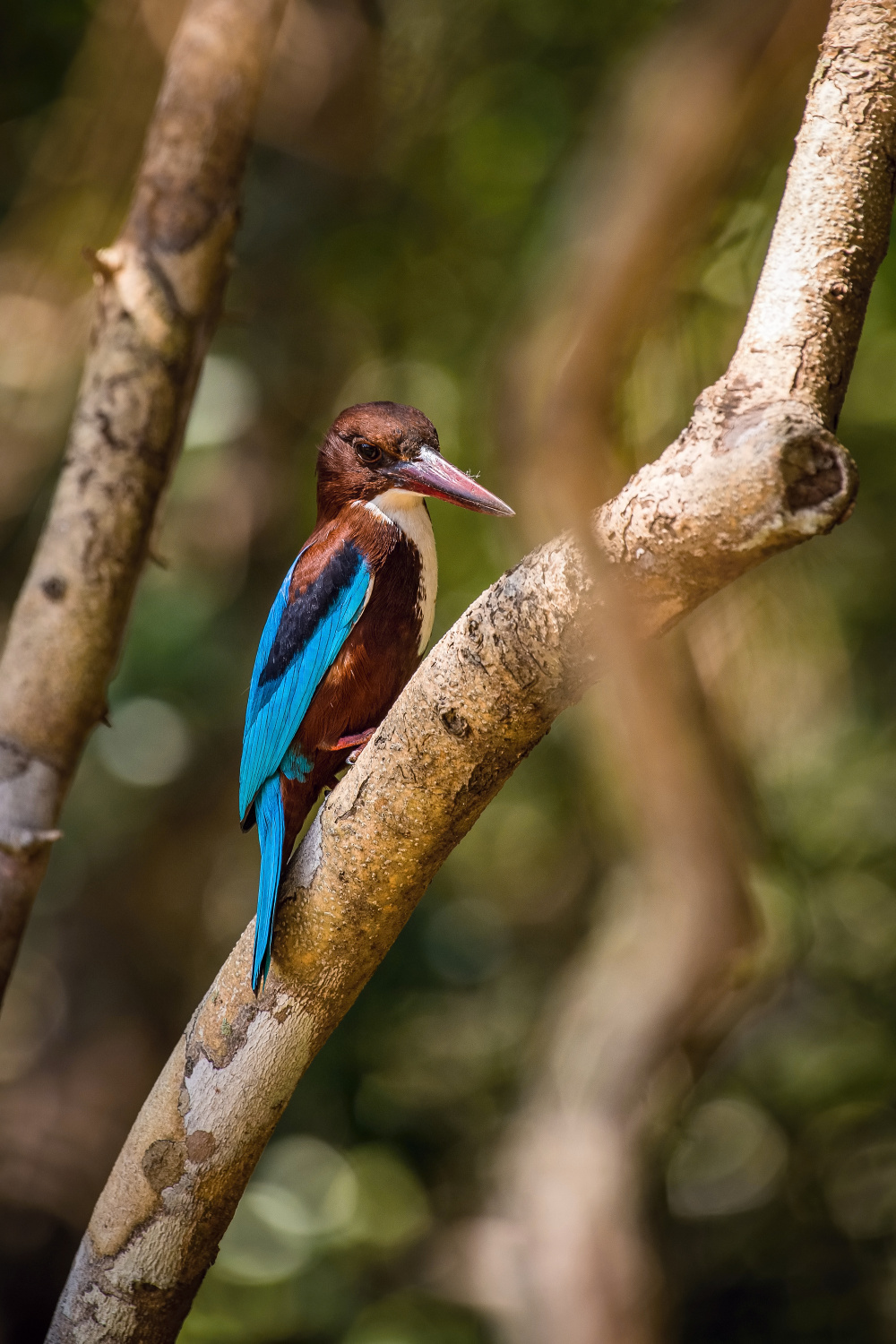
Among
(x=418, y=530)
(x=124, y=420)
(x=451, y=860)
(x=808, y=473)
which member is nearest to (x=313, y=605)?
(x=418, y=530)

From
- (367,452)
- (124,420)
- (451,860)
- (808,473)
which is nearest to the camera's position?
(808,473)

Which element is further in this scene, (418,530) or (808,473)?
(418,530)

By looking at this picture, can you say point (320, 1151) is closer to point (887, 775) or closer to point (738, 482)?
point (887, 775)

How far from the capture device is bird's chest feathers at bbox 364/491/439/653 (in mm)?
1737

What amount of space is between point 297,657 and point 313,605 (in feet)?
0.27

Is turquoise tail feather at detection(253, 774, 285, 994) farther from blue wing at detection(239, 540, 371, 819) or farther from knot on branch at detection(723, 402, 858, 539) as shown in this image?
knot on branch at detection(723, 402, 858, 539)

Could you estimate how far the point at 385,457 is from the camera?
1676 millimetres

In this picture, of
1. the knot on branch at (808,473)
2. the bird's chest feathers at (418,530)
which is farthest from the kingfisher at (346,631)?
the knot on branch at (808,473)

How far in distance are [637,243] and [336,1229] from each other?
3243mm

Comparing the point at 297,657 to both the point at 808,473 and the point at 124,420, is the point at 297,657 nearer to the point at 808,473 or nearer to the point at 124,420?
the point at 124,420

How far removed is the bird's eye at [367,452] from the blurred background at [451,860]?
985mm

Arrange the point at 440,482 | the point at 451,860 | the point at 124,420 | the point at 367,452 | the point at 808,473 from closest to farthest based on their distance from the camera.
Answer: the point at 808,473, the point at 440,482, the point at 367,452, the point at 124,420, the point at 451,860

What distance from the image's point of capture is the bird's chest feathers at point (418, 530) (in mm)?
1737

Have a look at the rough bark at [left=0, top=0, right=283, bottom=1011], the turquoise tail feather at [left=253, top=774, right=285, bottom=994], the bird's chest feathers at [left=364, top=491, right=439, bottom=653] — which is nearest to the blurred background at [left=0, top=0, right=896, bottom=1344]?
the rough bark at [left=0, top=0, right=283, bottom=1011]
